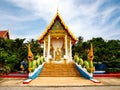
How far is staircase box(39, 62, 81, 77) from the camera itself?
14.2 meters

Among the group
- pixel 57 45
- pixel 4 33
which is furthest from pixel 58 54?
pixel 4 33

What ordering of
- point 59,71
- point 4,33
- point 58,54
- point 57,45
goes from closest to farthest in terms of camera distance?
point 59,71 → point 58,54 → point 57,45 → point 4,33

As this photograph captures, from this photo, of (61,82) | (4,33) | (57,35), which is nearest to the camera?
(61,82)

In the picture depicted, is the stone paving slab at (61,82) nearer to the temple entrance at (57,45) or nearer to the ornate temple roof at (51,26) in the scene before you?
the ornate temple roof at (51,26)

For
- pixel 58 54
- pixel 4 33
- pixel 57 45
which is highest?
pixel 4 33

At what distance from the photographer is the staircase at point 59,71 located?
46.5 ft

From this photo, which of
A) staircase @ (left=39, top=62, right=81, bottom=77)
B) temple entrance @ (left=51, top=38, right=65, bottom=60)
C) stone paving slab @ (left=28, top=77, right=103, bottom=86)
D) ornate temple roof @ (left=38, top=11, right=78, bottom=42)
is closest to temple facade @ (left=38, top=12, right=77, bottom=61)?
ornate temple roof @ (left=38, top=11, right=78, bottom=42)

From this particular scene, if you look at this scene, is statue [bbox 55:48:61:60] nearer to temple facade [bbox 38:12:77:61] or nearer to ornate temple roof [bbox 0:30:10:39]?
temple facade [bbox 38:12:77:61]

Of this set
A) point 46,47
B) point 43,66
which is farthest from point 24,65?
point 46,47

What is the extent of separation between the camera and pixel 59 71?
1480cm

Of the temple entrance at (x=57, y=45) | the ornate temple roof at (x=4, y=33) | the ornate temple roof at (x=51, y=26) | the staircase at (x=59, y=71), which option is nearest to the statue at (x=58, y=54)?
the temple entrance at (x=57, y=45)

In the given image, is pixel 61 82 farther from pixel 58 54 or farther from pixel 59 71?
pixel 58 54

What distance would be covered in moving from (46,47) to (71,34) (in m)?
3.08

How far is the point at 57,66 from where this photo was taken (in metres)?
15.9
